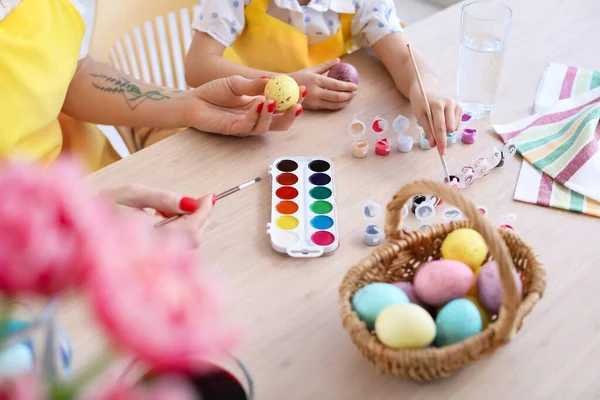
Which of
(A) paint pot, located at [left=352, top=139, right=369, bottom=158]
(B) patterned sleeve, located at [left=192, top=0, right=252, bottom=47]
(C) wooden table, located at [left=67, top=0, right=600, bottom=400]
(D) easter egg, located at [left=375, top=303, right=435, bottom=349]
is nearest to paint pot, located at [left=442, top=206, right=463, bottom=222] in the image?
(C) wooden table, located at [left=67, top=0, right=600, bottom=400]

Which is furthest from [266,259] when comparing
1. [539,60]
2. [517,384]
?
[539,60]

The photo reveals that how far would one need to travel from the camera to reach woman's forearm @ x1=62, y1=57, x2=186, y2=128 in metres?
1.04

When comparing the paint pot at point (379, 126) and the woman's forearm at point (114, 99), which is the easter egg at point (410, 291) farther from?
the woman's forearm at point (114, 99)

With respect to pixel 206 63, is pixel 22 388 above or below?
above

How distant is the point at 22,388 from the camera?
24 cm

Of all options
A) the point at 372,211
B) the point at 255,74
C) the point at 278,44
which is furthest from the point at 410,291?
the point at 278,44

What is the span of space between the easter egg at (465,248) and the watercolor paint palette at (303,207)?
5.8 inches

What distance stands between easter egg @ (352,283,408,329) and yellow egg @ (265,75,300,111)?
392 millimetres

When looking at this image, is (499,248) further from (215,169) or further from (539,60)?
(539,60)

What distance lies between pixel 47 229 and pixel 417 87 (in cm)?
82

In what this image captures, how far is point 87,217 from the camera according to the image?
26 centimetres

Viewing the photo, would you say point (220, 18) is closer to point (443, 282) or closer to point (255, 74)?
point (255, 74)

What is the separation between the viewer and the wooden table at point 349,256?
638mm

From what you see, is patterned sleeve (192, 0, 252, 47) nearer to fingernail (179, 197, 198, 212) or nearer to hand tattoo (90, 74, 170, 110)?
hand tattoo (90, 74, 170, 110)
